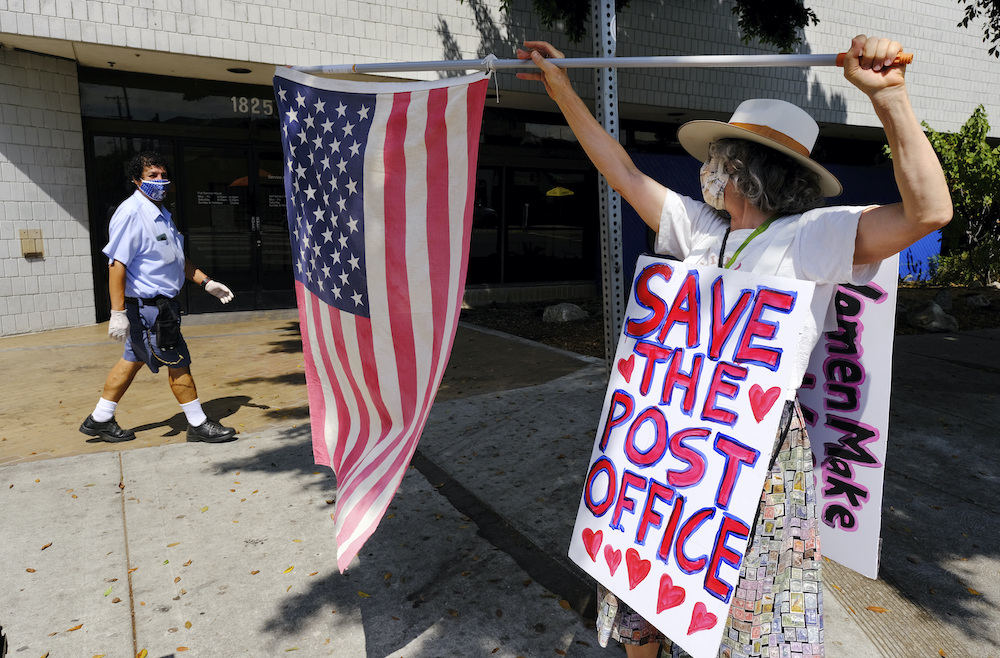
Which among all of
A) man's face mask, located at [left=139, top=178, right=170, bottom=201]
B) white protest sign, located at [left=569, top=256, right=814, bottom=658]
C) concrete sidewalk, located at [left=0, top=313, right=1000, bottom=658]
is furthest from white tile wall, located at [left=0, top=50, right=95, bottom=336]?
white protest sign, located at [left=569, top=256, right=814, bottom=658]

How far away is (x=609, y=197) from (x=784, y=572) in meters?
1.45

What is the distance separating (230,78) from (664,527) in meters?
9.72

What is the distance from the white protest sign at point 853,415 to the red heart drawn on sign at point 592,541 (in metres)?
0.82

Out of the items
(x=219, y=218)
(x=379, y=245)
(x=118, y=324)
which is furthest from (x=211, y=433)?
(x=219, y=218)

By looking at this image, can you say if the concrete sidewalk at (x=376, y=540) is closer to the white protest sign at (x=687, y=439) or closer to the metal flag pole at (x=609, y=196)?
the white protest sign at (x=687, y=439)

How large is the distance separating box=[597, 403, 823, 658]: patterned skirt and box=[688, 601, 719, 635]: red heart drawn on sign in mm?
153

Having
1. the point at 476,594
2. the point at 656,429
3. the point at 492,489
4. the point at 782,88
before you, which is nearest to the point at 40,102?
the point at 492,489

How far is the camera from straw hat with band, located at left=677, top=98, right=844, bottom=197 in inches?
77.4

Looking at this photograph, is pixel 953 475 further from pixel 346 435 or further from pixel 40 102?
pixel 40 102

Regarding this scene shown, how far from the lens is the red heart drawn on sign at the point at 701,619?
1944mm

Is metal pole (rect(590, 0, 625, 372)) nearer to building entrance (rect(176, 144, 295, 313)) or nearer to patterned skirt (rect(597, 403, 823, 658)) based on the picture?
patterned skirt (rect(597, 403, 823, 658))

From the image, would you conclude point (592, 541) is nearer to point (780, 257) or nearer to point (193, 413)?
point (780, 257)

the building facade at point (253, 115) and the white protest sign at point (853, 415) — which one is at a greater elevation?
the building facade at point (253, 115)

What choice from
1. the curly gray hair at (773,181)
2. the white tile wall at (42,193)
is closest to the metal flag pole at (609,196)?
the curly gray hair at (773,181)
